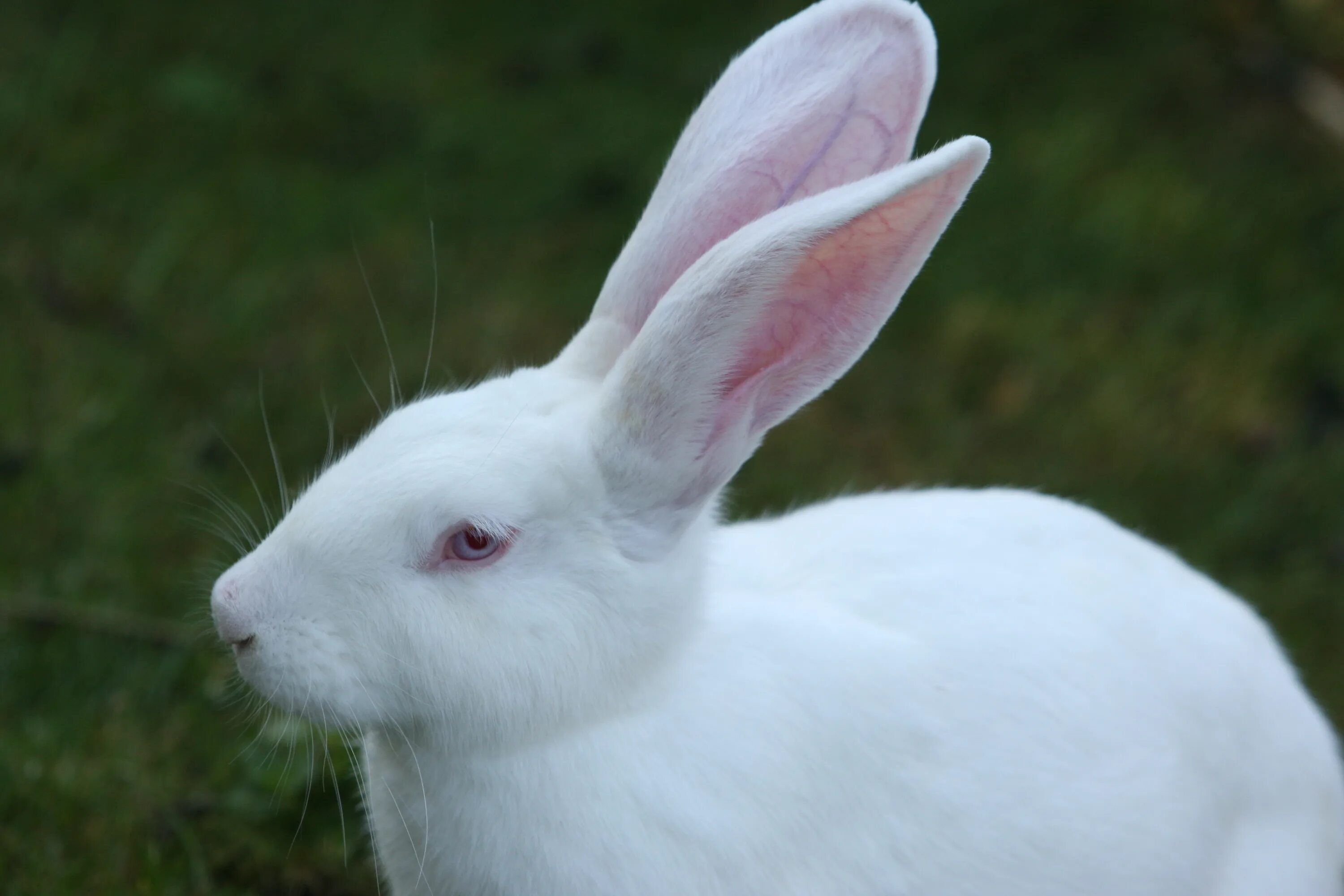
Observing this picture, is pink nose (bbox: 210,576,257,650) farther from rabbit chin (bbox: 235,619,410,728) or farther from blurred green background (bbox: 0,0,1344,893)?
blurred green background (bbox: 0,0,1344,893)

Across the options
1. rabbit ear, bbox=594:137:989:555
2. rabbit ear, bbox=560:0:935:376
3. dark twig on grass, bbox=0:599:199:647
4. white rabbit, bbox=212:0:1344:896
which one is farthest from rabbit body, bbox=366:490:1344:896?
dark twig on grass, bbox=0:599:199:647

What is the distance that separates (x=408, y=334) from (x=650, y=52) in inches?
86.0

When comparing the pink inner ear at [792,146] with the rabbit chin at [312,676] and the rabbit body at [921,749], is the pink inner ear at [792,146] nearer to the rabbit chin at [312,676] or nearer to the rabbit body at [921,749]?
the rabbit body at [921,749]

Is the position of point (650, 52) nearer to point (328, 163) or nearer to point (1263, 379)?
point (328, 163)

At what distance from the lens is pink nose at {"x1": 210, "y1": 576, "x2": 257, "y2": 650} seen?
8.17 feet

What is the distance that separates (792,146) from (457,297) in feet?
10.1

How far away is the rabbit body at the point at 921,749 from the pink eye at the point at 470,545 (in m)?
0.34

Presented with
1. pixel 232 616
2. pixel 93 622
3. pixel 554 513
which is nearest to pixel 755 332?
pixel 554 513

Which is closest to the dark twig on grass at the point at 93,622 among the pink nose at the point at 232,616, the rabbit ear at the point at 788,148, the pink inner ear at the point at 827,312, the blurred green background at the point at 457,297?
the blurred green background at the point at 457,297

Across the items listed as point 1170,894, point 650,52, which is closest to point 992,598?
point 1170,894

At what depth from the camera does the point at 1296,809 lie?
319cm

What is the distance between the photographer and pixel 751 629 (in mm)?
2822

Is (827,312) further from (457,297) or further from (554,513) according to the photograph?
(457,297)

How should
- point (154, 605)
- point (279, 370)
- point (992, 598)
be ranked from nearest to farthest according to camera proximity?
point (992, 598) < point (154, 605) < point (279, 370)
